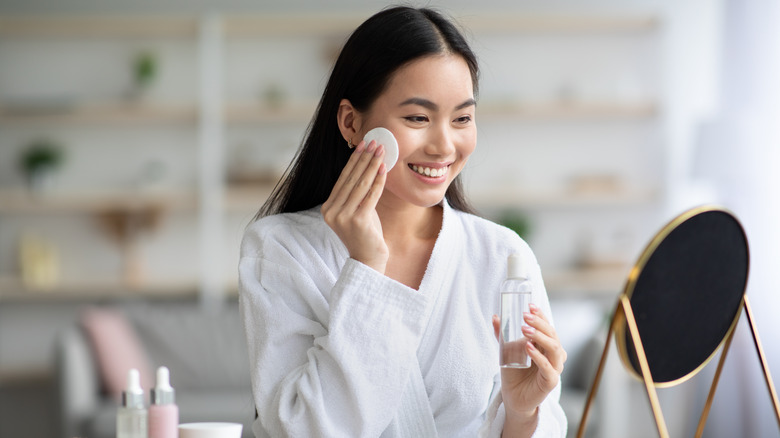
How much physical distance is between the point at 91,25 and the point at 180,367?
208 centimetres

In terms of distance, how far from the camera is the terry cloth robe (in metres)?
1.47

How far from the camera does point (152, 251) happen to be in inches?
211

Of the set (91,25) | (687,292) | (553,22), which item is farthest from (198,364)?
(687,292)

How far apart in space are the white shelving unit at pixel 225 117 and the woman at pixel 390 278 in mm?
3429

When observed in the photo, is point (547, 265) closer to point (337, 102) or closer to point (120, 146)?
point (120, 146)

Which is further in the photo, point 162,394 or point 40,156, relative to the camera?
point 40,156

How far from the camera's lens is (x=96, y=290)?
5078 mm

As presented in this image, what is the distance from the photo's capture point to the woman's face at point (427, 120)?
155 centimetres

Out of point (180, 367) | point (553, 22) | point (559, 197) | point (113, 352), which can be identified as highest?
point (553, 22)

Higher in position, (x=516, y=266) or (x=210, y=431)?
(x=516, y=266)

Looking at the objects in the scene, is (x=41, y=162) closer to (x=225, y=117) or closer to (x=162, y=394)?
(x=225, y=117)

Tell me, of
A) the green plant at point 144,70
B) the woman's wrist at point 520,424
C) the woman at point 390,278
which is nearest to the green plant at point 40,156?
the green plant at point 144,70

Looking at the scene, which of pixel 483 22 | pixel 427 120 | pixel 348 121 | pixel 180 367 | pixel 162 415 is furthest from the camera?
pixel 483 22

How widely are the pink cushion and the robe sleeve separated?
8.37 ft
